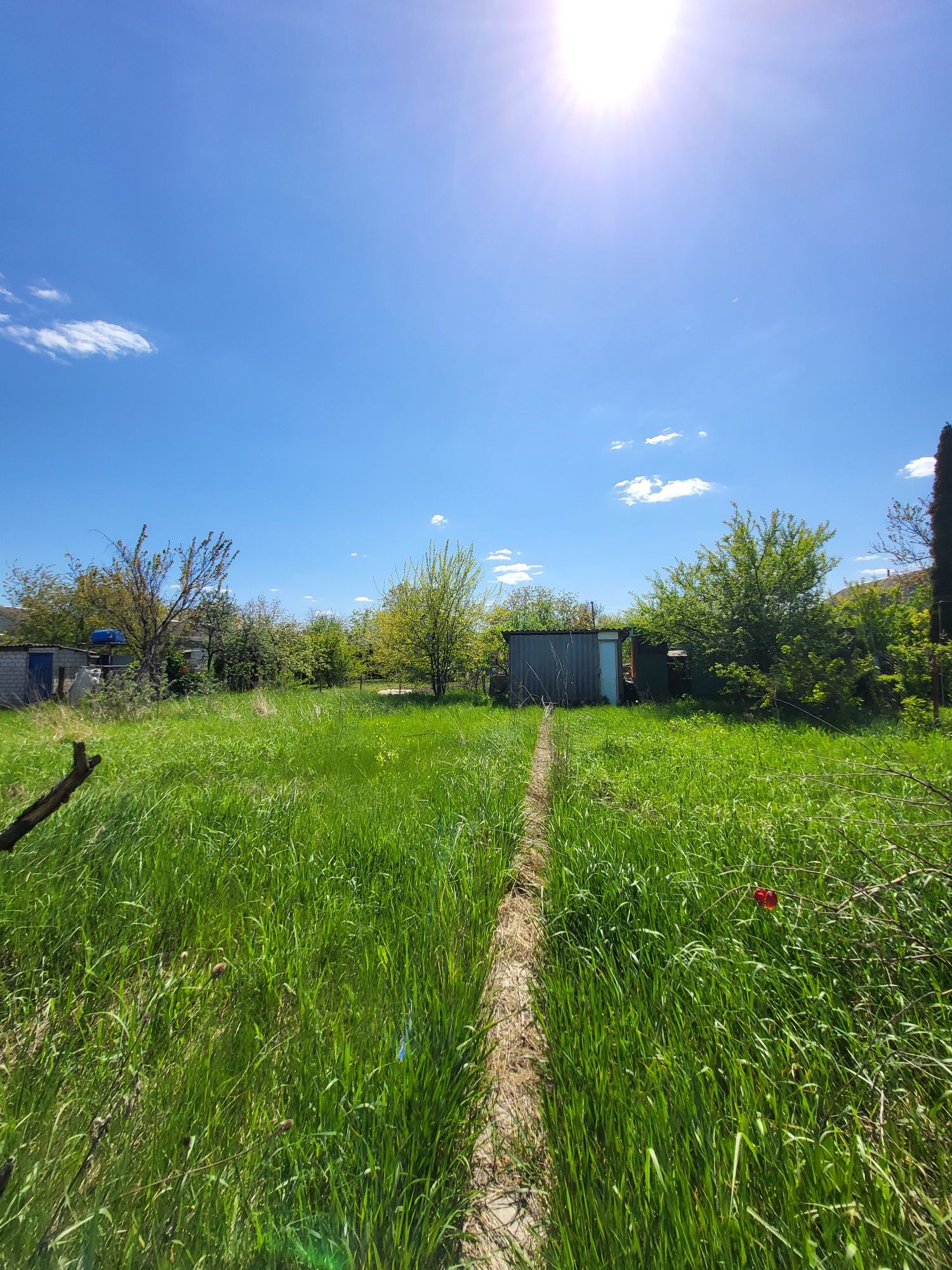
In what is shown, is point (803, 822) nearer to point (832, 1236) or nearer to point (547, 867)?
point (547, 867)

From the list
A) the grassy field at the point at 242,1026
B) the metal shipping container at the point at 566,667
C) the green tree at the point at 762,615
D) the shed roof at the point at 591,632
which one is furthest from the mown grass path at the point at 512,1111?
the shed roof at the point at 591,632

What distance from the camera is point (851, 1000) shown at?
1.61 meters

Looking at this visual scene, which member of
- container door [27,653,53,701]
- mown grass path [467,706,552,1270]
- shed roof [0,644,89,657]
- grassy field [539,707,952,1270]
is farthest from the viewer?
shed roof [0,644,89,657]

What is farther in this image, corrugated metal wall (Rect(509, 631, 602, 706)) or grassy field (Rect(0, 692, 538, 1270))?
corrugated metal wall (Rect(509, 631, 602, 706))

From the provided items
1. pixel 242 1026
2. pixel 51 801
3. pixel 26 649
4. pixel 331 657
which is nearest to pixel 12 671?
pixel 26 649

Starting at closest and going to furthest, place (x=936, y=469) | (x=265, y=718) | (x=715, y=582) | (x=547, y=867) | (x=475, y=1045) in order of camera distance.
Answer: (x=475, y=1045) → (x=547, y=867) → (x=265, y=718) → (x=715, y=582) → (x=936, y=469)

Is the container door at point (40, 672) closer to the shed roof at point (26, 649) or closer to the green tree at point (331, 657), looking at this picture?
the shed roof at point (26, 649)

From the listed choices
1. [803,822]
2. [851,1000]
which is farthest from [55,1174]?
[803,822]

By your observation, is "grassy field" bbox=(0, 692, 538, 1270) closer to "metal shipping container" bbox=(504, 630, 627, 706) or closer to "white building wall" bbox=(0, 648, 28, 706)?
"metal shipping container" bbox=(504, 630, 627, 706)

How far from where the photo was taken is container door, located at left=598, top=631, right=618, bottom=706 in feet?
43.9

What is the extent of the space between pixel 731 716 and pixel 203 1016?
9.91 m

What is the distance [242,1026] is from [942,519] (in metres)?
19.7

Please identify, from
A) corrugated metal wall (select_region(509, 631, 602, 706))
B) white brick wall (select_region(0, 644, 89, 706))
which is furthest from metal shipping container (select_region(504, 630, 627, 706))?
white brick wall (select_region(0, 644, 89, 706))

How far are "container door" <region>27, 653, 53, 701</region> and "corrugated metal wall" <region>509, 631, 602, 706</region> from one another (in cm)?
1440
